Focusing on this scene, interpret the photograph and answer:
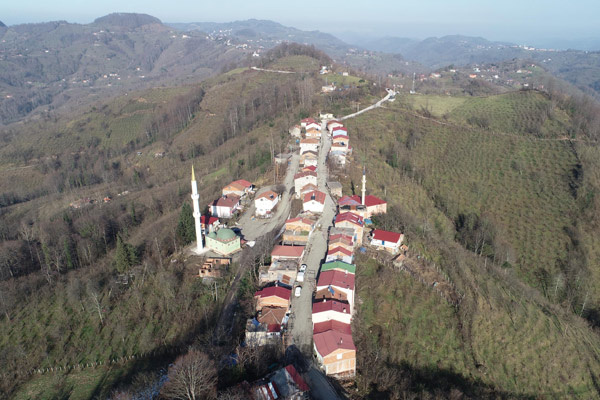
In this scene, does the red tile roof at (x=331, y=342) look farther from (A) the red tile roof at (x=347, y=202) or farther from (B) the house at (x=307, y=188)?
(B) the house at (x=307, y=188)

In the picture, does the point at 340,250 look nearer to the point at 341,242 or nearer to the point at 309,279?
the point at 341,242

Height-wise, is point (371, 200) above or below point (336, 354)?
above

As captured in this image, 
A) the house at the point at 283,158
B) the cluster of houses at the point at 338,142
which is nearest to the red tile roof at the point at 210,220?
the house at the point at 283,158

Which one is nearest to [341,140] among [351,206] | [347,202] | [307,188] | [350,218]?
[307,188]

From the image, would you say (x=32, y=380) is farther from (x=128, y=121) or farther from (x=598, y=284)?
(x=128, y=121)

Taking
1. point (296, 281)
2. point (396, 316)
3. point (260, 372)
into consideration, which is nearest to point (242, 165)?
point (296, 281)

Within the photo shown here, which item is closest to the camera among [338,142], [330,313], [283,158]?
[330,313]

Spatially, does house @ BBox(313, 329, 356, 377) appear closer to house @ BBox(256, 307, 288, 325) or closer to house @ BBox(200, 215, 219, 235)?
house @ BBox(256, 307, 288, 325)
